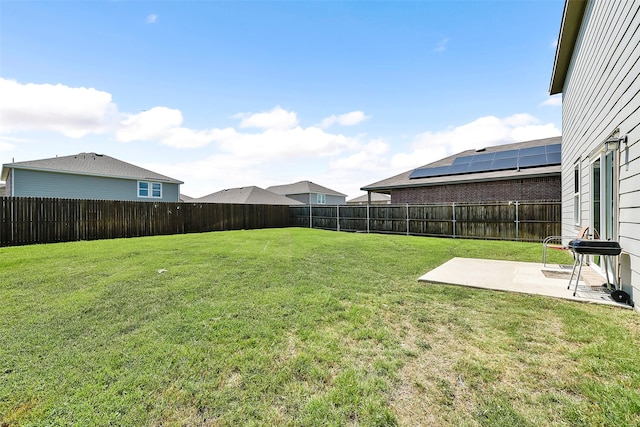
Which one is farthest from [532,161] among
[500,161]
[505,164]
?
[500,161]

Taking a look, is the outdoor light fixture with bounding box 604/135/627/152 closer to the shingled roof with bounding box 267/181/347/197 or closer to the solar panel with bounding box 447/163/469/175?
the solar panel with bounding box 447/163/469/175

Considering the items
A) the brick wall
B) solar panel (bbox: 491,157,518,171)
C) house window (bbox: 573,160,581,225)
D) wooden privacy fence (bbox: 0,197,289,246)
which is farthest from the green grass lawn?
solar panel (bbox: 491,157,518,171)

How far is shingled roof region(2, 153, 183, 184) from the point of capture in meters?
15.1

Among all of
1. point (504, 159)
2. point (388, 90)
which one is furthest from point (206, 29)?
point (504, 159)

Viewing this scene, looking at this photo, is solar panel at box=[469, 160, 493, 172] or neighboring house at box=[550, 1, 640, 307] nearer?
neighboring house at box=[550, 1, 640, 307]

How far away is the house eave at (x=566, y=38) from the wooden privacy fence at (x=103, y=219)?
1617 cm

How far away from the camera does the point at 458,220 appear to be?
42.3ft

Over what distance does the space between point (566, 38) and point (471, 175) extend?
851 centimetres

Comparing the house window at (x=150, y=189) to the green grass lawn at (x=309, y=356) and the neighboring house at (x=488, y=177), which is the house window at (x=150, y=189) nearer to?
the neighboring house at (x=488, y=177)

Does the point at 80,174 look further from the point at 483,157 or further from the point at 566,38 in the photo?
the point at 483,157

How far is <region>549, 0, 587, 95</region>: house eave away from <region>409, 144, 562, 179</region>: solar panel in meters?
5.13

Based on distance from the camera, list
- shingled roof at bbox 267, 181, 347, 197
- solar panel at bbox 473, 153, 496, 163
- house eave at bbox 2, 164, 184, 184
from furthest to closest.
→ 1. shingled roof at bbox 267, 181, 347, 197
2. solar panel at bbox 473, 153, 496, 163
3. house eave at bbox 2, 164, 184, 184

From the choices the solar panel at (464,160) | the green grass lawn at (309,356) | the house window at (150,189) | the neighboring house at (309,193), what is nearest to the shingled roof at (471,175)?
the solar panel at (464,160)

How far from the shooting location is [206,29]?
9.57 metres
